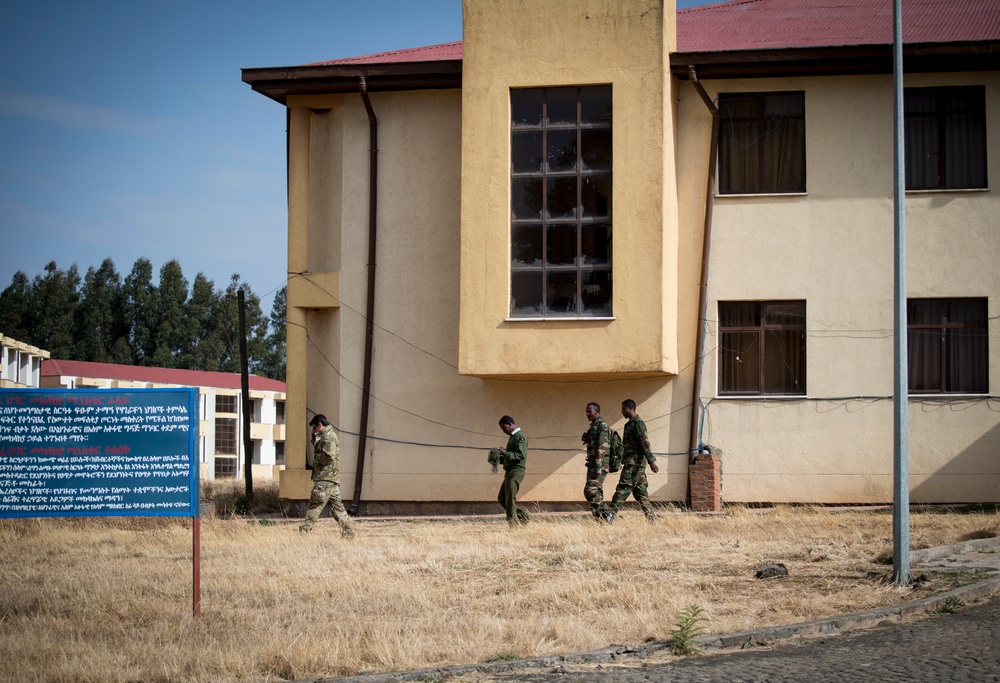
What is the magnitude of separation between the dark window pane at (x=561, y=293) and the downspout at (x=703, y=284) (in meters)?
2.30

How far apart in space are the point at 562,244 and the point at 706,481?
14.8ft

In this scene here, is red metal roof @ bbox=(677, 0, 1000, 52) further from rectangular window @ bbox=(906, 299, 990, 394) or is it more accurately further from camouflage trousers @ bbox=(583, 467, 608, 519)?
camouflage trousers @ bbox=(583, 467, 608, 519)

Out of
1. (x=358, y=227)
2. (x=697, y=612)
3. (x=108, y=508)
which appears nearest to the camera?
(x=697, y=612)

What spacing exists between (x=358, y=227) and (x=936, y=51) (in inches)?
397

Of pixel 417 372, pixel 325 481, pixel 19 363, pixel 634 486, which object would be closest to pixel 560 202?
pixel 417 372

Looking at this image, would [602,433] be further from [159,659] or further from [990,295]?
[159,659]

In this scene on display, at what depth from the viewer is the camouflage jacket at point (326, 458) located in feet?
Result: 54.3

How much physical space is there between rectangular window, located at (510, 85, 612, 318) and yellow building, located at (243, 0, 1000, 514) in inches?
1.4

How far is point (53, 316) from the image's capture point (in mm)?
84812

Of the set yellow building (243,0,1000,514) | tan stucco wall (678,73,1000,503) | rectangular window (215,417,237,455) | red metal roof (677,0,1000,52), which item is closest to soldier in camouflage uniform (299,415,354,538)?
yellow building (243,0,1000,514)

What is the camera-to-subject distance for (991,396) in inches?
762

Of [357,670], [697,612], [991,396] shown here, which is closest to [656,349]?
[991,396]

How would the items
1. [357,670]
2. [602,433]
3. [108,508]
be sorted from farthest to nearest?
[602,433], [108,508], [357,670]

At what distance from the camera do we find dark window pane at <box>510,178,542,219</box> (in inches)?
768
